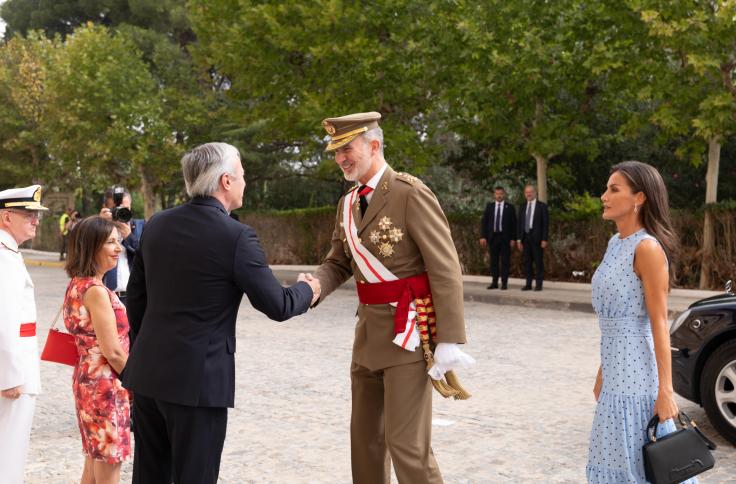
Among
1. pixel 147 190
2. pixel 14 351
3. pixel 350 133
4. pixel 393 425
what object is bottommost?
pixel 393 425

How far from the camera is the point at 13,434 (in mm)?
4117

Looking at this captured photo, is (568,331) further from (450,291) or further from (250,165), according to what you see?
(250,165)

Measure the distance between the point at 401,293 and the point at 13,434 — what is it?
184cm

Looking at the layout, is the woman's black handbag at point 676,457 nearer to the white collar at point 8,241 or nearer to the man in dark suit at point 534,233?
the white collar at point 8,241

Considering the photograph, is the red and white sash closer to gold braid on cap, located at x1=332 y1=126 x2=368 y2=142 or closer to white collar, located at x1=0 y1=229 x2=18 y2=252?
gold braid on cap, located at x1=332 y1=126 x2=368 y2=142

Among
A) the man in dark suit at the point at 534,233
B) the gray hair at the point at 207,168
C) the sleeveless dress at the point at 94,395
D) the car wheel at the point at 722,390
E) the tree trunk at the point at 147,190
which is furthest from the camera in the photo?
A: the tree trunk at the point at 147,190

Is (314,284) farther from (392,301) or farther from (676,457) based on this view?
(676,457)

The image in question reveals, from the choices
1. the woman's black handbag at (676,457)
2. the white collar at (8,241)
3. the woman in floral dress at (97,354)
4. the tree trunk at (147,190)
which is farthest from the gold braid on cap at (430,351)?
the tree trunk at (147,190)

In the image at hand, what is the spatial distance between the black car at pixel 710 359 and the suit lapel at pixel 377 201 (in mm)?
2771

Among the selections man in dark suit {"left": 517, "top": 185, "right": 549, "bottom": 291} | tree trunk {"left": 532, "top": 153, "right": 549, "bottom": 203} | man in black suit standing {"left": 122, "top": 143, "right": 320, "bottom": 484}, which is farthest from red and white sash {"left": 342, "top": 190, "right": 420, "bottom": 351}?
tree trunk {"left": 532, "top": 153, "right": 549, "bottom": 203}

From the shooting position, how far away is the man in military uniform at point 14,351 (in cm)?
401

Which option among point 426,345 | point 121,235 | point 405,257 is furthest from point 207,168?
point 121,235

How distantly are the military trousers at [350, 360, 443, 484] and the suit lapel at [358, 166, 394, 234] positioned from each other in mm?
659

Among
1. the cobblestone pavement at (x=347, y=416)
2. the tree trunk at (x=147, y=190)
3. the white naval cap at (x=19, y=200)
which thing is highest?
the tree trunk at (x=147, y=190)
